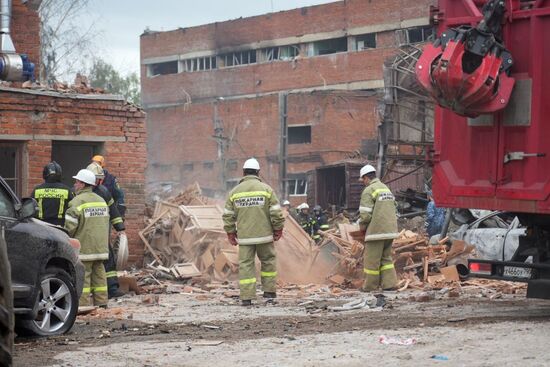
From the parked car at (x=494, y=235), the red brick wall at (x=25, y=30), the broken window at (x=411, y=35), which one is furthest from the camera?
the broken window at (x=411, y=35)

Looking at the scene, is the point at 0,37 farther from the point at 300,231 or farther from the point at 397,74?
the point at 397,74

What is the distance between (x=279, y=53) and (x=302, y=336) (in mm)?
46153

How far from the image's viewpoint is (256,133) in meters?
49.5

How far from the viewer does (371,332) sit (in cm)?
973

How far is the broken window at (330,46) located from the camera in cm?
5178

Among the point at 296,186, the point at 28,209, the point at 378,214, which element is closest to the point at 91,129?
the point at 378,214

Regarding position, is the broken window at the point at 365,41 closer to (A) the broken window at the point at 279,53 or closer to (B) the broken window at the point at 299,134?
(A) the broken window at the point at 279,53

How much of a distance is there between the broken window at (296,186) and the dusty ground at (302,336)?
109 feet

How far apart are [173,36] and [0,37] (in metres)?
42.4

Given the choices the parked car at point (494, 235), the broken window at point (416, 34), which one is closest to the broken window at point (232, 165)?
the broken window at point (416, 34)

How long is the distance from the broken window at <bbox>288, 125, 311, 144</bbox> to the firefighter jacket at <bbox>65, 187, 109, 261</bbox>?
3424 centimetres

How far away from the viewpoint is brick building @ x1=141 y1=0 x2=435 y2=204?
46250 mm

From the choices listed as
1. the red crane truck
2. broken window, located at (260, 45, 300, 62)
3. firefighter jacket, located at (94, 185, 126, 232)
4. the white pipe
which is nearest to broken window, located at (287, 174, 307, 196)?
broken window, located at (260, 45, 300, 62)

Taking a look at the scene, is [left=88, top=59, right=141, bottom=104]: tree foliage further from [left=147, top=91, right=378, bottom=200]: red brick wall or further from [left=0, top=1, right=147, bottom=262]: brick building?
[left=0, top=1, right=147, bottom=262]: brick building
